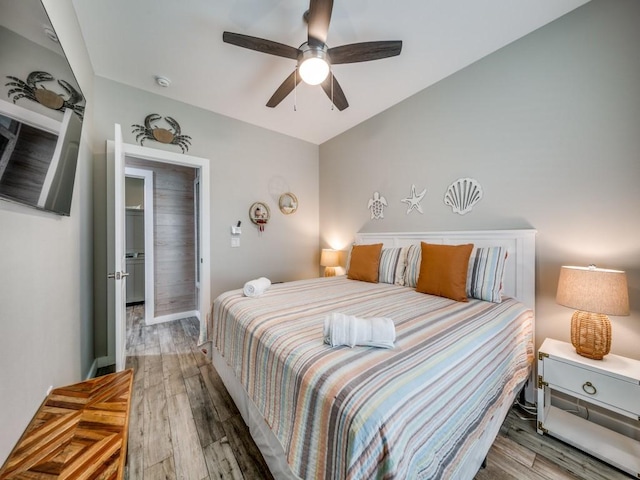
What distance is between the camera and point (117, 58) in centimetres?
211

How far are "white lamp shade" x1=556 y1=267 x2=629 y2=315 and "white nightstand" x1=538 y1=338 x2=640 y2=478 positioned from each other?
0.33 m

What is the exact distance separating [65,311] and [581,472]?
309 centimetres

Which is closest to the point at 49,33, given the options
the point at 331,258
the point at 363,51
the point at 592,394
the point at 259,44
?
the point at 259,44

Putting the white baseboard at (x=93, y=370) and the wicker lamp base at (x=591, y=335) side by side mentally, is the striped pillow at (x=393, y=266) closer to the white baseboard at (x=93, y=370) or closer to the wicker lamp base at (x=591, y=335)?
the wicker lamp base at (x=591, y=335)

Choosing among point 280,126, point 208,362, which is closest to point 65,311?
point 208,362

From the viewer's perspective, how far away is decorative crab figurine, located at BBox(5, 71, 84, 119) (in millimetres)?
746

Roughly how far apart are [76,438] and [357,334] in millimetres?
1053

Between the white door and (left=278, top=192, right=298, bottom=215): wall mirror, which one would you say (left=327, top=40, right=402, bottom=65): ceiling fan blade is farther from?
(left=278, top=192, right=298, bottom=215): wall mirror

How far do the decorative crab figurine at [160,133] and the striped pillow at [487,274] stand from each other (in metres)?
3.19

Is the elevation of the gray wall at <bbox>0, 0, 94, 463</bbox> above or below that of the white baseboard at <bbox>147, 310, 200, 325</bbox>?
above

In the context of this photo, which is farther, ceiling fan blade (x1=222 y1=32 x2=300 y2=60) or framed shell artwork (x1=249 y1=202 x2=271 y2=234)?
framed shell artwork (x1=249 y1=202 x2=271 y2=234)

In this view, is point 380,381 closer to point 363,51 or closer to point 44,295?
point 44,295

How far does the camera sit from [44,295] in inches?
44.6

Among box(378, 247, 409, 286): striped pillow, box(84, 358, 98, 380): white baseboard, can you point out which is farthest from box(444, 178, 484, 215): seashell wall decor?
box(84, 358, 98, 380): white baseboard
